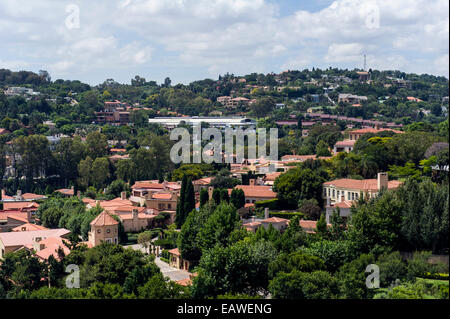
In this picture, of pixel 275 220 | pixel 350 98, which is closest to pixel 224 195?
pixel 275 220

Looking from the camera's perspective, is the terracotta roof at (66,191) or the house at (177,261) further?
the terracotta roof at (66,191)

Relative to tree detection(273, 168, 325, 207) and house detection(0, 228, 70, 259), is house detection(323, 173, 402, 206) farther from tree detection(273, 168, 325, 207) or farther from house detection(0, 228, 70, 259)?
house detection(0, 228, 70, 259)

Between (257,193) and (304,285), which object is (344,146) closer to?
(257,193)

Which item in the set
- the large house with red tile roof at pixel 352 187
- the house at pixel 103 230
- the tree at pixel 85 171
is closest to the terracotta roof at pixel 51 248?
the house at pixel 103 230

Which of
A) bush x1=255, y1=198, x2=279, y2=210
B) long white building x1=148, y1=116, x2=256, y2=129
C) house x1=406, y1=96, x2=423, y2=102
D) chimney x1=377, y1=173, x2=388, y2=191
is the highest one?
house x1=406, y1=96, x2=423, y2=102

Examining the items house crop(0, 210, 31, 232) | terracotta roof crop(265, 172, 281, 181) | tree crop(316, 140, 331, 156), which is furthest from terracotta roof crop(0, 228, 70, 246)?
tree crop(316, 140, 331, 156)

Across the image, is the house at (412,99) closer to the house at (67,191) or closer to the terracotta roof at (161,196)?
the house at (67,191)

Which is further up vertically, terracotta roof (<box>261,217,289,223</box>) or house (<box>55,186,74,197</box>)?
terracotta roof (<box>261,217,289,223</box>)
